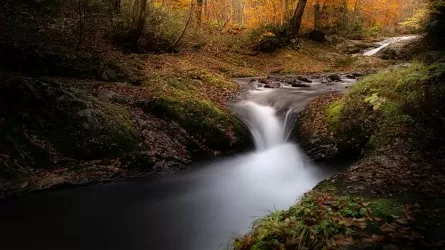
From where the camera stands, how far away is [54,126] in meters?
7.49

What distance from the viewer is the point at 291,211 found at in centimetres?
477

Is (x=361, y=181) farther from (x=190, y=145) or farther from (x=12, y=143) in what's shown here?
(x=12, y=143)

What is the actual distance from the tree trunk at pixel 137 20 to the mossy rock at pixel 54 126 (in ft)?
22.7

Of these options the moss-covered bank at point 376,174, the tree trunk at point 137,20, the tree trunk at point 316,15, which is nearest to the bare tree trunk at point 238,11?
the tree trunk at point 316,15

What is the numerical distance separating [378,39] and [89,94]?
81.8 feet

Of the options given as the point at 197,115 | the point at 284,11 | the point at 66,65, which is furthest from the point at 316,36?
the point at 66,65

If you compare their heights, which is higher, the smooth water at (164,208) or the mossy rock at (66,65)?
the mossy rock at (66,65)

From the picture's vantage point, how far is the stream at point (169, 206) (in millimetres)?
5453

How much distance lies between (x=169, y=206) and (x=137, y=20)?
10.1 meters

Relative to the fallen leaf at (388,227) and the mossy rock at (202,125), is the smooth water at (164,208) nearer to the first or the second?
the mossy rock at (202,125)

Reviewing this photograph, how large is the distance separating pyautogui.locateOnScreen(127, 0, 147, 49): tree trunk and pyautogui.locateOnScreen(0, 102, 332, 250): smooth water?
8.39 metres

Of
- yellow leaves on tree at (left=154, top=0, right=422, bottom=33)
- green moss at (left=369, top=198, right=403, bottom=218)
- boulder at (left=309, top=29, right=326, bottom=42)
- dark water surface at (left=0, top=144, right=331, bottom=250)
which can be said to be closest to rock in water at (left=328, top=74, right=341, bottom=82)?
yellow leaves on tree at (left=154, top=0, right=422, bottom=33)

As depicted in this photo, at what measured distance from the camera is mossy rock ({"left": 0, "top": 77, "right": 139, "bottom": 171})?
7012mm

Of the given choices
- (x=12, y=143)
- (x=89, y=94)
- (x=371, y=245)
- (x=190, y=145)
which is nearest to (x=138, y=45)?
(x=89, y=94)
